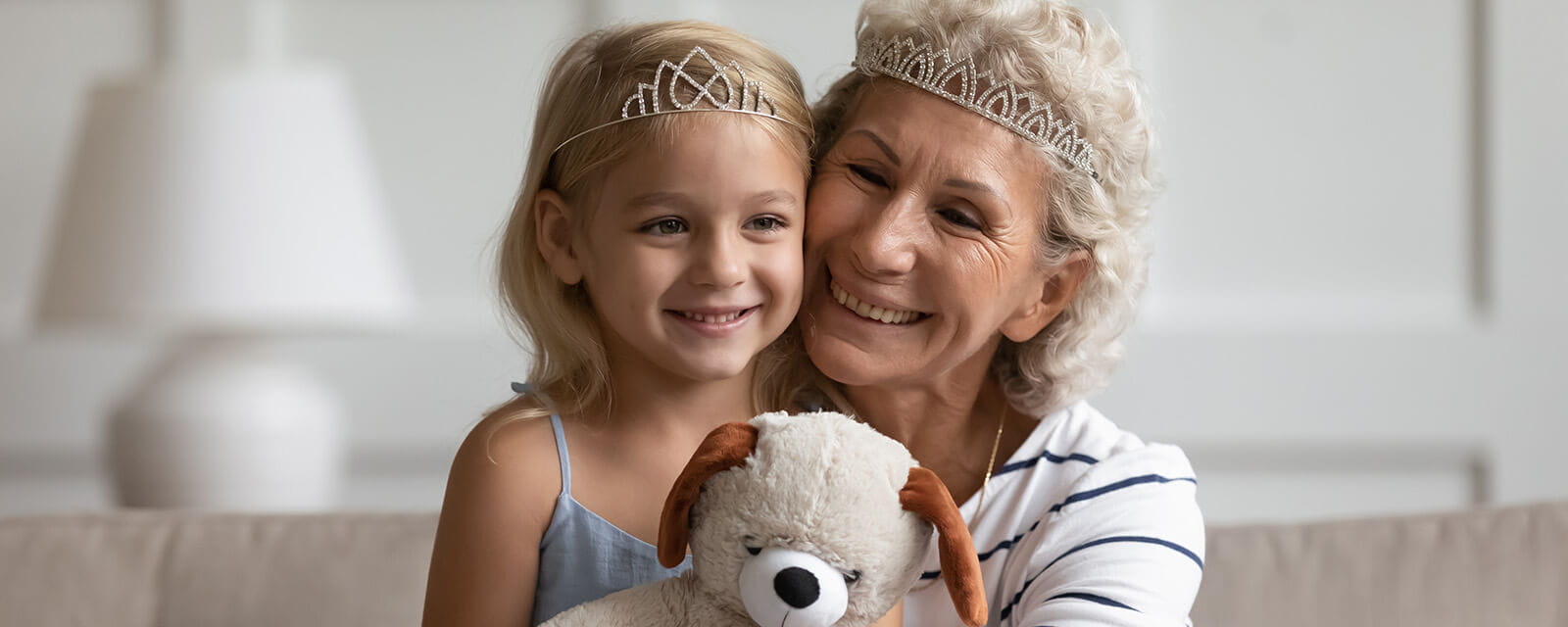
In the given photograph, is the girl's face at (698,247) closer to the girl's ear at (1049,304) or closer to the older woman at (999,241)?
the older woman at (999,241)

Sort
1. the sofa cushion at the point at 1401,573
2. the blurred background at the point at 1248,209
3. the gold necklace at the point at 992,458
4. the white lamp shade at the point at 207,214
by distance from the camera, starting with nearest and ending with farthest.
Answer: the gold necklace at the point at 992,458 < the sofa cushion at the point at 1401,573 < the white lamp shade at the point at 207,214 < the blurred background at the point at 1248,209

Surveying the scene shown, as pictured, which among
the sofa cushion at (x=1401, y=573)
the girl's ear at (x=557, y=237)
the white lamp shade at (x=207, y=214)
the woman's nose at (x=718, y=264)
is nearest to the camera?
the woman's nose at (x=718, y=264)

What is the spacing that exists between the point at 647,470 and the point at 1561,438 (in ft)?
7.00

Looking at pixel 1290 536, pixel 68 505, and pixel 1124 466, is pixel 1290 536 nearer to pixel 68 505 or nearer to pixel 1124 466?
pixel 1124 466

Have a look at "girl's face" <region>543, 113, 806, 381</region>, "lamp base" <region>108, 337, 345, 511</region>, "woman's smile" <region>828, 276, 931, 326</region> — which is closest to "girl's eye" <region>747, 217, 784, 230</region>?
"girl's face" <region>543, 113, 806, 381</region>

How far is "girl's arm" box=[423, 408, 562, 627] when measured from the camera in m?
1.25

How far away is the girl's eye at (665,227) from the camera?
49.8 inches

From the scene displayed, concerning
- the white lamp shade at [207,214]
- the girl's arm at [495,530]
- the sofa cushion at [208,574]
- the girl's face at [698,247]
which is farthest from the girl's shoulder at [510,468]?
the white lamp shade at [207,214]

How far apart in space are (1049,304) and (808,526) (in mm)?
634

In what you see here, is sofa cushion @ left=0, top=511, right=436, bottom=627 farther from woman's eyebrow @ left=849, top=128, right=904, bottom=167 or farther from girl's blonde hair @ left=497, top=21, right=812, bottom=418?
woman's eyebrow @ left=849, top=128, right=904, bottom=167

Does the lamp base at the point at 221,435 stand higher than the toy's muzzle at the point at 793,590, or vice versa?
the toy's muzzle at the point at 793,590

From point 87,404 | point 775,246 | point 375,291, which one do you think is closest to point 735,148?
point 775,246

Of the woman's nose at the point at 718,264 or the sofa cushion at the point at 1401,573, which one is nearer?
the woman's nose at the point at 718,264

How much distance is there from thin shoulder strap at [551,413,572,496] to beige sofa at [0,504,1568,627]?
2.08 ft
